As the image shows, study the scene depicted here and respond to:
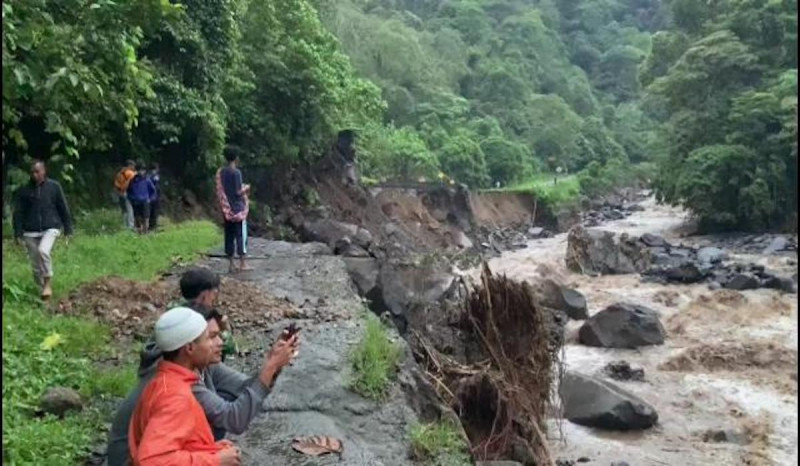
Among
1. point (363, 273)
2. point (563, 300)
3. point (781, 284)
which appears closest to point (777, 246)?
point (781, 284)

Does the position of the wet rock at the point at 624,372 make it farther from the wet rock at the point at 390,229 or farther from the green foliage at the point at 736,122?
the green foliage at the point at 736,122

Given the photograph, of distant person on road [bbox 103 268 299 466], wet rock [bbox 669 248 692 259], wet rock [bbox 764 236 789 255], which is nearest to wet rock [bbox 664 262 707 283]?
wet rock [bbox 669 248 692 259]

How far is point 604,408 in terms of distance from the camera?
524 inches

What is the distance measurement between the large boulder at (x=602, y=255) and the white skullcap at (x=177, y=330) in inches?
1065

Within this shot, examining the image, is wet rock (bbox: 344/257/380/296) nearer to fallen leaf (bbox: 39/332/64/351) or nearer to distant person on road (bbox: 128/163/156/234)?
distant person on road (bbox: 128/163/156/234)

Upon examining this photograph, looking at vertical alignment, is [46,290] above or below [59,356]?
above

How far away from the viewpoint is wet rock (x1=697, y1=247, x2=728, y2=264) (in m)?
29.6

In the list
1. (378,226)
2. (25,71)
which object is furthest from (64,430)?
(378,226)

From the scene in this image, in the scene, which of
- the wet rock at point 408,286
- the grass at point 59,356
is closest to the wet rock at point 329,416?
the grass at point 59,356

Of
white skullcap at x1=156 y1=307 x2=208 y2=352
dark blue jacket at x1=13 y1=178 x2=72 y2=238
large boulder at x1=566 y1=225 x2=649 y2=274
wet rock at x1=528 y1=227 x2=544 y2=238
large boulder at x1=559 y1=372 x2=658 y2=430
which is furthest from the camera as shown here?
wet rock at x1=528 y1=227 x2=544 y2=238

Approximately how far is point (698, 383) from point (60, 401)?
1275 centimetres

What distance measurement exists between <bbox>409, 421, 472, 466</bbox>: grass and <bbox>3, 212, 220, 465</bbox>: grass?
2.47 meters

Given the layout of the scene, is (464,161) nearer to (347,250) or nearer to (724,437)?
(347,250)

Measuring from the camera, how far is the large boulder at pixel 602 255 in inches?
1181
